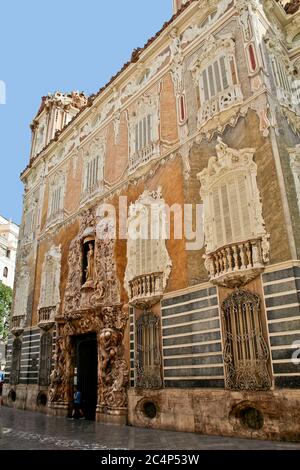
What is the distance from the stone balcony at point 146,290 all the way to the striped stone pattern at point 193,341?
58cm

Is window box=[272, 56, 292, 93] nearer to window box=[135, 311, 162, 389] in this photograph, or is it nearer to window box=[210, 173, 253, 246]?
window box=[210, 173, 253, 246]

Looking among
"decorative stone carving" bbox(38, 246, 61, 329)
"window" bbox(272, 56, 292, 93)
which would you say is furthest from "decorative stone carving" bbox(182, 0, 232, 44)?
"decorative stone carving" bbox(38, 246, 61, 329)

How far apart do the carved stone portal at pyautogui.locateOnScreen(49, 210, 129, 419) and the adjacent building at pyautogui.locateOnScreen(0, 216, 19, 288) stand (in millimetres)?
30148

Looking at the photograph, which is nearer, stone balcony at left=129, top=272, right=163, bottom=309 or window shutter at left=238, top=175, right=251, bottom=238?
window shutter at left=238, top=175, right=251, bottom=238

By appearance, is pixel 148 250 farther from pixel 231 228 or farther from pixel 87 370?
pixel 87 370

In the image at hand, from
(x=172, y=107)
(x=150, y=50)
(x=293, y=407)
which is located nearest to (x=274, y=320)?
(x=293, y=407)

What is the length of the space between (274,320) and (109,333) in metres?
6.75

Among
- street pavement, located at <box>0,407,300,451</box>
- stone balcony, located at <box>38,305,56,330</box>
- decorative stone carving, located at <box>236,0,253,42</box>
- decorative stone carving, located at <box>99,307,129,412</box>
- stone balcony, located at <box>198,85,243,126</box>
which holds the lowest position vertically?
street pavement, located at <box>0,407,300,451</box>

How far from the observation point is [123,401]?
12195mm

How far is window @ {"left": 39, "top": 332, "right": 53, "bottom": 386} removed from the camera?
56.7 ft

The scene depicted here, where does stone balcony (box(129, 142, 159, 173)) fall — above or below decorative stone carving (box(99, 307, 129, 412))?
above

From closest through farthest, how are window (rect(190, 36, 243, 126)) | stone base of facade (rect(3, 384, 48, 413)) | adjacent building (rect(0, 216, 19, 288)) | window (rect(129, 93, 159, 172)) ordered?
1. window (rect(190, 36, 243, 126))
2. window (rect(129, 93, 159, 172))
3. stone base of facade (rect(3, 384, 48, 413))
4. adjacent building (rect(0, 216, 19, 288))

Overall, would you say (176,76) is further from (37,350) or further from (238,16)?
(37,350)

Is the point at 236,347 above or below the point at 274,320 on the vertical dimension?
below
